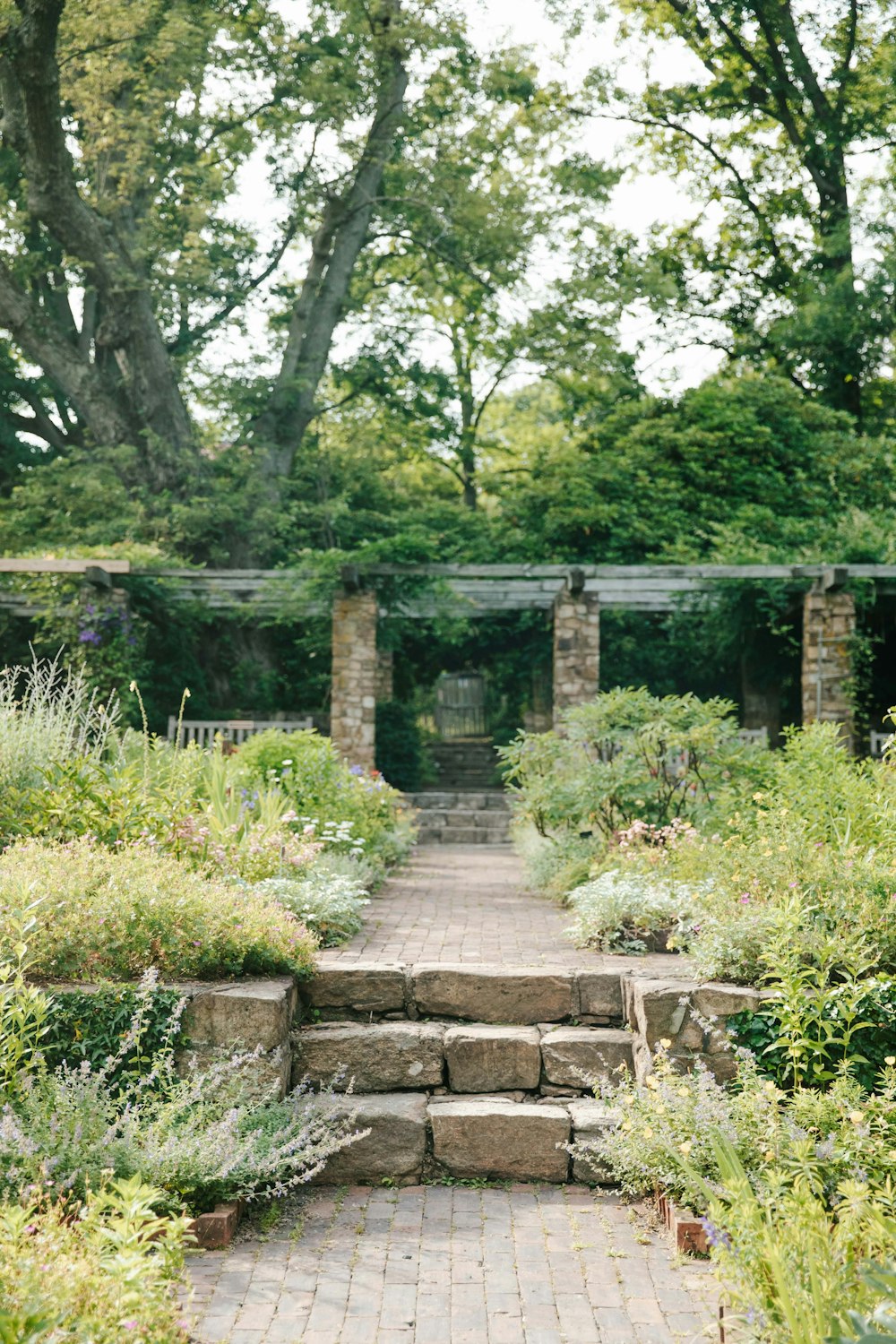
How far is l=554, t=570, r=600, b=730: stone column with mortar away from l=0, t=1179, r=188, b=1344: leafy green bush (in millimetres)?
11529

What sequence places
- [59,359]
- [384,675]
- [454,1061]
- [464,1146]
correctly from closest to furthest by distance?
[464,1146]
[454,1061]
[59,359]
[384,675]

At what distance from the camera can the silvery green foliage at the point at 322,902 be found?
5727 millimetres

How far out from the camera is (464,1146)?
14.4ft

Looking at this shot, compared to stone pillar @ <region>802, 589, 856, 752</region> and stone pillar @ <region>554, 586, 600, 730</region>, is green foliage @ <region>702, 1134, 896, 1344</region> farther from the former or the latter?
stone pillar @ <region>802, 589, 856, 752</region>

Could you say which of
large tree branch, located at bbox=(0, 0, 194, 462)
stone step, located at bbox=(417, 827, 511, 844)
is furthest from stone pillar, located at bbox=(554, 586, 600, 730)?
large tree branch, located at bbox=(0, 0, 194, 462)

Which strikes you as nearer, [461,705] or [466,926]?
[466,926]

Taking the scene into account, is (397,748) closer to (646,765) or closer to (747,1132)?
(646,765)

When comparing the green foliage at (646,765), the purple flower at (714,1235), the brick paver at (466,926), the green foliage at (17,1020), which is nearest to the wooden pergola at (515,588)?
the brick paver at (466,926)

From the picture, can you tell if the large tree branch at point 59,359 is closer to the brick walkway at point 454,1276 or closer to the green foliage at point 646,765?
the green foliage at point 646,765

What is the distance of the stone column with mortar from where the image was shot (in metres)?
14.2

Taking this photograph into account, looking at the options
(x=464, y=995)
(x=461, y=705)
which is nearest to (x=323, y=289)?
(x=461, y=705)

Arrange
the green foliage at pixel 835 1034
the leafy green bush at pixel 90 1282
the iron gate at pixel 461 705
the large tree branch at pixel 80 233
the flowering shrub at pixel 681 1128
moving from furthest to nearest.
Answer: the iron gate at pixel 461 705
the large tree branch at pixel 80 233
the green foliage at pixel 835 1034
the flowering shrub at pixel 681 1128
the leafy green bush at pixel 90 1282

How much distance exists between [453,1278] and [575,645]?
1104cm

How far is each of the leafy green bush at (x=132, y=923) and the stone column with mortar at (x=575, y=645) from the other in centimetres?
948
